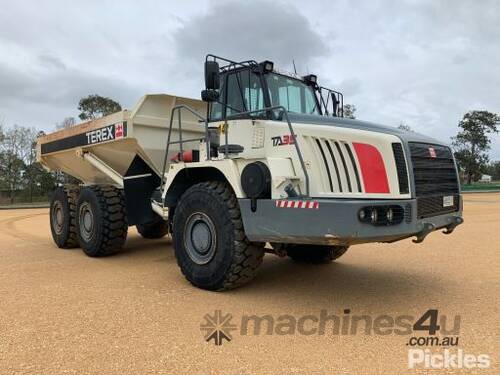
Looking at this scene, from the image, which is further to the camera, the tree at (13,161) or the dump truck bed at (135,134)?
the tree at (13,161)

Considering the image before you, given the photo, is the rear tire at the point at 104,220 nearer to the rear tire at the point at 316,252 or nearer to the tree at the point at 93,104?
the rear tire at the point at 316,252

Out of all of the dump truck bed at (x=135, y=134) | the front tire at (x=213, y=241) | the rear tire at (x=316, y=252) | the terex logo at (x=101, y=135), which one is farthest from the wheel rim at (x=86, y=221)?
the rear tire at (x=316, y=252)

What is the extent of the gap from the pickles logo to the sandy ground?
0.23ft

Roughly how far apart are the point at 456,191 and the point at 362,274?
1740 mm

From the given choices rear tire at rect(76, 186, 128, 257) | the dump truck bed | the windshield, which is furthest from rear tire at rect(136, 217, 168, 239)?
the windshield

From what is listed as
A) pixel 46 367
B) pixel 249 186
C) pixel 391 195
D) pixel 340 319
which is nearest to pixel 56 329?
pixel 46 367

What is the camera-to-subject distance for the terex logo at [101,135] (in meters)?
7.44

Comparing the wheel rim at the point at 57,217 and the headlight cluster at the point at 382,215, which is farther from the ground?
the headlight cluster at the point at 382,215

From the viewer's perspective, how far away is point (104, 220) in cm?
749

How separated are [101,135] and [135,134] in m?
0.98

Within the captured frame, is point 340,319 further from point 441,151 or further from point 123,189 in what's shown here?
point 123,189

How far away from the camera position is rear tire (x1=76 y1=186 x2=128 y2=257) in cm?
752

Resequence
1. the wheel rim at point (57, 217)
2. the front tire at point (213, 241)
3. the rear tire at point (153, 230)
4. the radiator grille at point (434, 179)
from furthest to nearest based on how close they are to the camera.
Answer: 1. the rear tire at point (153, 230)
2. the wheel rim at point (57, 217)
3. the front tire at point (213, 241)
4. the radiator grille at point (434, 179)

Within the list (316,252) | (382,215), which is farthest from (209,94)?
(316,252)
